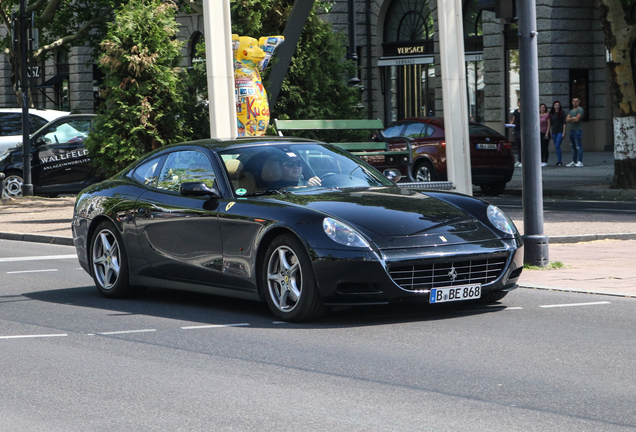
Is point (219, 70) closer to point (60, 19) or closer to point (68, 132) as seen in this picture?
point (68, 132)

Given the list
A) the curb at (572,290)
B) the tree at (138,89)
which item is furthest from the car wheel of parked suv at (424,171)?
the curb at (572,290)

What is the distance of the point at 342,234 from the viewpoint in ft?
24.2

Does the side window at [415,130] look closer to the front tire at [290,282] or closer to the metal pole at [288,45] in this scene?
the metal pole at [288,45]

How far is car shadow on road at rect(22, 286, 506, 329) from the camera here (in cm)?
786

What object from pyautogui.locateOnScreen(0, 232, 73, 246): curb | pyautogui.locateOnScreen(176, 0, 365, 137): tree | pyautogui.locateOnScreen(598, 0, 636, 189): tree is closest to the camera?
pyautogui.locateOnScreen(0, 232, 73, 246): curb

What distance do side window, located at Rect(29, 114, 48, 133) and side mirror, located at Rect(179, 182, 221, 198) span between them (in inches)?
708

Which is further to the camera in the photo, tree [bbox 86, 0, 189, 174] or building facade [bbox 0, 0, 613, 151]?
building facade [bbox 0, 0, 613, 151]

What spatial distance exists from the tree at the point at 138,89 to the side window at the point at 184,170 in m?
9.86

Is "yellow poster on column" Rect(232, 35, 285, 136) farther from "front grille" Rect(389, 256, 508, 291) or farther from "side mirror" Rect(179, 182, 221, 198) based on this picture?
"front grille" Rect(389, 256, 508, 291)

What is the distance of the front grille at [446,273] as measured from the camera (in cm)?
737

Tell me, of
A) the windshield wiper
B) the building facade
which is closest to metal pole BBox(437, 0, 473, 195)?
the windshield wiper

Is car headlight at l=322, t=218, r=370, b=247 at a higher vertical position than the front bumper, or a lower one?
higher

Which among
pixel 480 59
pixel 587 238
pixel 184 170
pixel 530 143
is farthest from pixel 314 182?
pixel 480 59

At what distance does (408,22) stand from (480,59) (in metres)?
4.75
